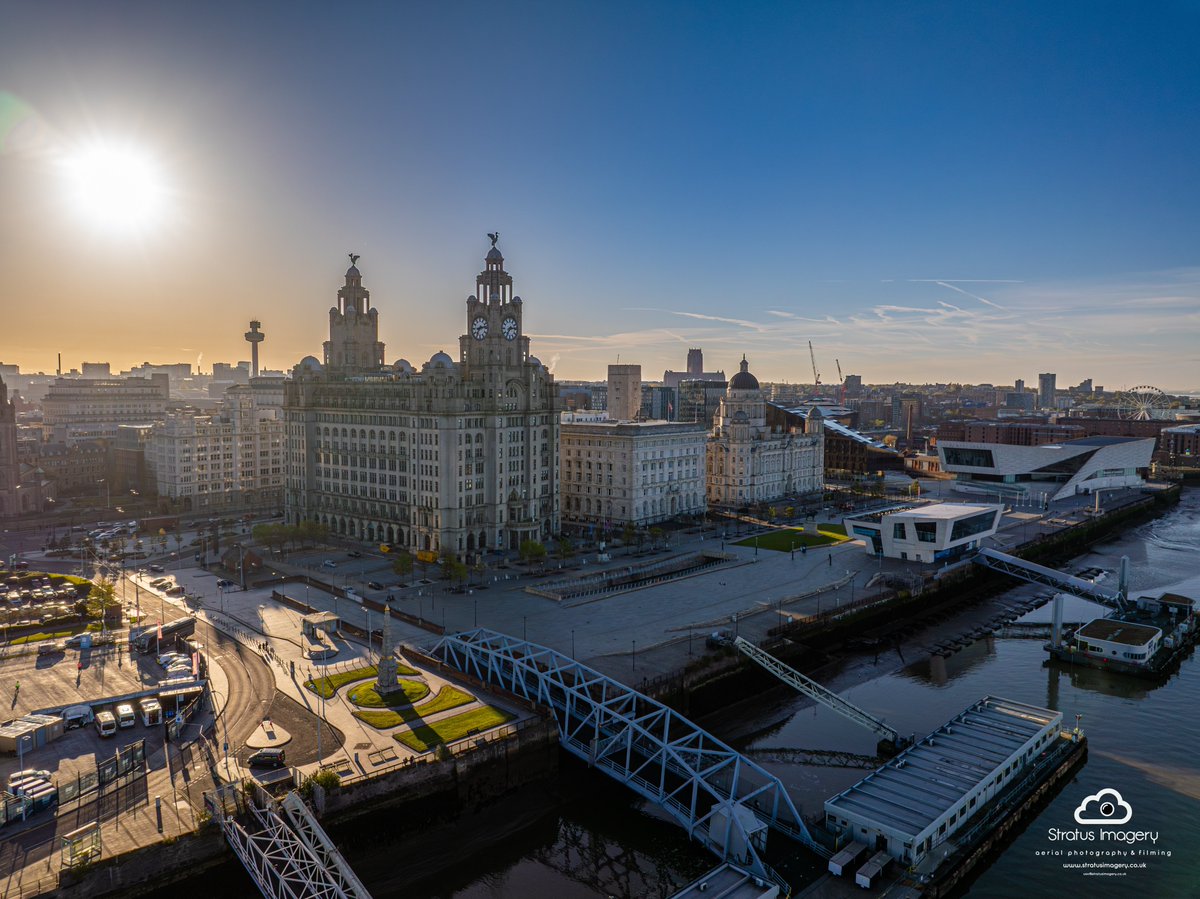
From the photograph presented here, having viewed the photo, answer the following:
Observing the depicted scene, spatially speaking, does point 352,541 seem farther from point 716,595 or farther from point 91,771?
point 91,771

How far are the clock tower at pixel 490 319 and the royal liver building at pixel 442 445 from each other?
13 centimetres

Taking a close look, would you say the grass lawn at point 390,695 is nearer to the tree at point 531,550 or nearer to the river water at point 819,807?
the river water at point 819,807

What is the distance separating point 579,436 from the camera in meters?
125

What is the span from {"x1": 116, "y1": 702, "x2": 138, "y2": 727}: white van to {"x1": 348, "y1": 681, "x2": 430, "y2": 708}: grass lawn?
1249 centimetres

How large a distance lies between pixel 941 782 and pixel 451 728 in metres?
27.9

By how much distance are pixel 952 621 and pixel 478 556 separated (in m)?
52.0

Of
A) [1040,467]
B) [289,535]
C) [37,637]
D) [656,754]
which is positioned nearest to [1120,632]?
[656,754]

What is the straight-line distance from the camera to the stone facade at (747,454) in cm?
14312

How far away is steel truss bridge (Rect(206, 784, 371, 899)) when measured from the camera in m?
35.6

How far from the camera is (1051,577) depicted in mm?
94562

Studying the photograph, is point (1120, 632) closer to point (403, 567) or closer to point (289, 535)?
point (403, 567)

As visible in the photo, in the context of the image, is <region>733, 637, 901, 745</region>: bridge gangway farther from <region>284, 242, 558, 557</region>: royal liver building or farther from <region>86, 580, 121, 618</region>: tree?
<region>86, 580, 121, 618</region>: tree

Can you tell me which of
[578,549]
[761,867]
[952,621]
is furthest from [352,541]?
[761,867]

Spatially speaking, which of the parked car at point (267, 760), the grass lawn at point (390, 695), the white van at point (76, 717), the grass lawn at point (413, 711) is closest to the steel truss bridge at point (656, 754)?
the grass lawn at point (413, 711)
